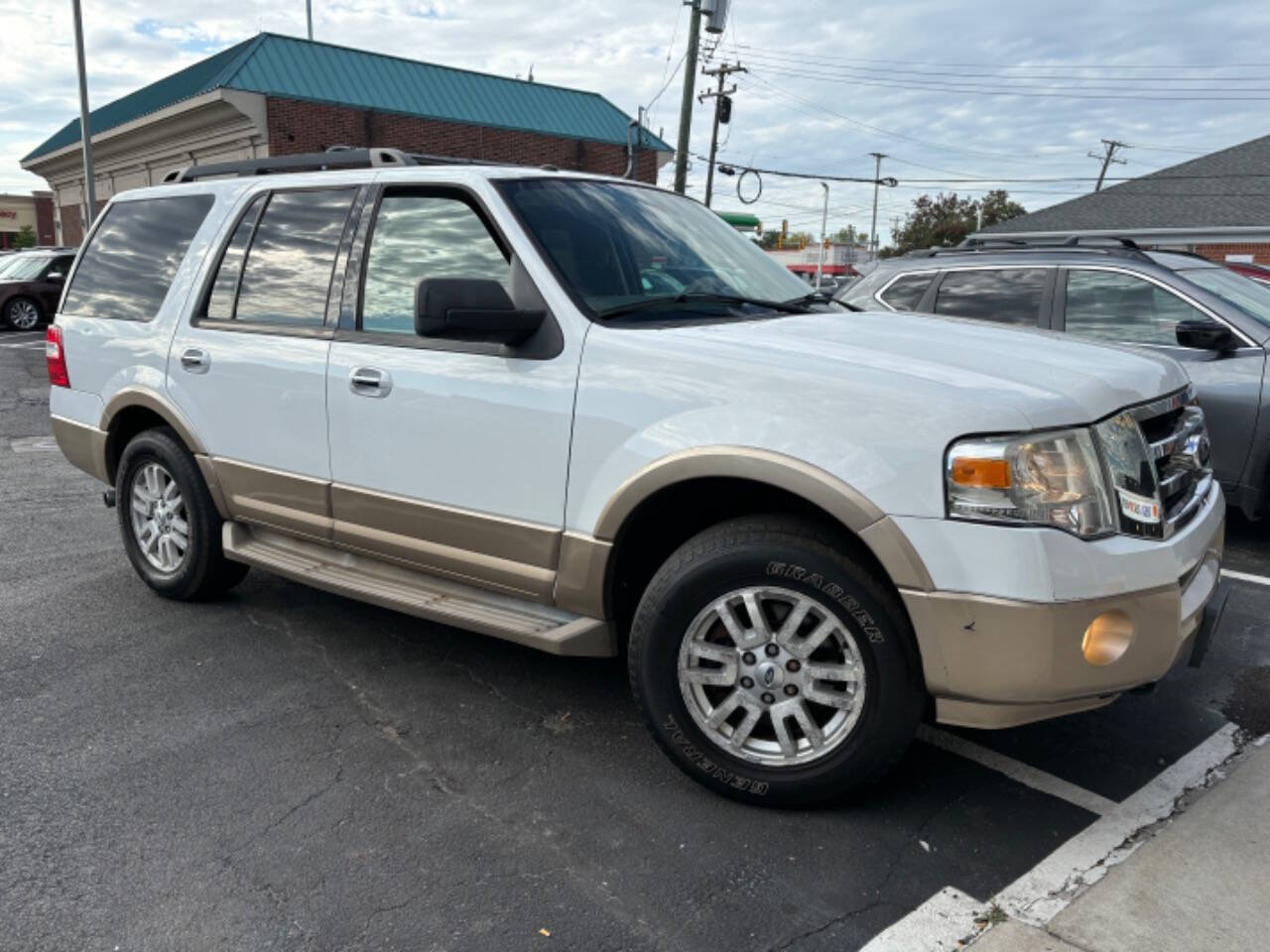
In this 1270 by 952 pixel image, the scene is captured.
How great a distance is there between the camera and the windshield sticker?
107 inches

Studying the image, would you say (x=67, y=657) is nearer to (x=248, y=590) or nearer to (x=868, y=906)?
(x=248, y=590)

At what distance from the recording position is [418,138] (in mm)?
24688

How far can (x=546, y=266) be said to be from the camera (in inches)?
134

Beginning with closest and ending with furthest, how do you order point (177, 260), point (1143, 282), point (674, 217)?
point (674, 217)
point (177, 260)
point (1143, 282)

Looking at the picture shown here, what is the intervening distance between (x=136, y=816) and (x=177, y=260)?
2.69 m

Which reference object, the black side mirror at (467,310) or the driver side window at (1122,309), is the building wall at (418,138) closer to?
the driver side window at (1122,309)

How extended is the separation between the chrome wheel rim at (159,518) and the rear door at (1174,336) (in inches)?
194

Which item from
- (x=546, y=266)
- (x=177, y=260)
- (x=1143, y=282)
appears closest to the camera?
(x=546, y=266)

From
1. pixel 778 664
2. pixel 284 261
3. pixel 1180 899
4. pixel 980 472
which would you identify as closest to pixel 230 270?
pixel 284 261

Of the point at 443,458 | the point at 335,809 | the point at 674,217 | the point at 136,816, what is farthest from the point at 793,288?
the point at 136,816

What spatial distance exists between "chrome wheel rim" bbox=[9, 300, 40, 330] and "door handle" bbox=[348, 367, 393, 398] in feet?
66.7

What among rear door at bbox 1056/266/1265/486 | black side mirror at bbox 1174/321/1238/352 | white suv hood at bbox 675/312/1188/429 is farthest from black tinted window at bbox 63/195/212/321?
black side mirror at bbox 1174/321/1238/352

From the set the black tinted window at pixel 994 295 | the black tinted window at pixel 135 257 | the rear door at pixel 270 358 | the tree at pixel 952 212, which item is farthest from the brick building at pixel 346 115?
the tree at pixel 952 212

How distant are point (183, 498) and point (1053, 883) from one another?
3897 mm
